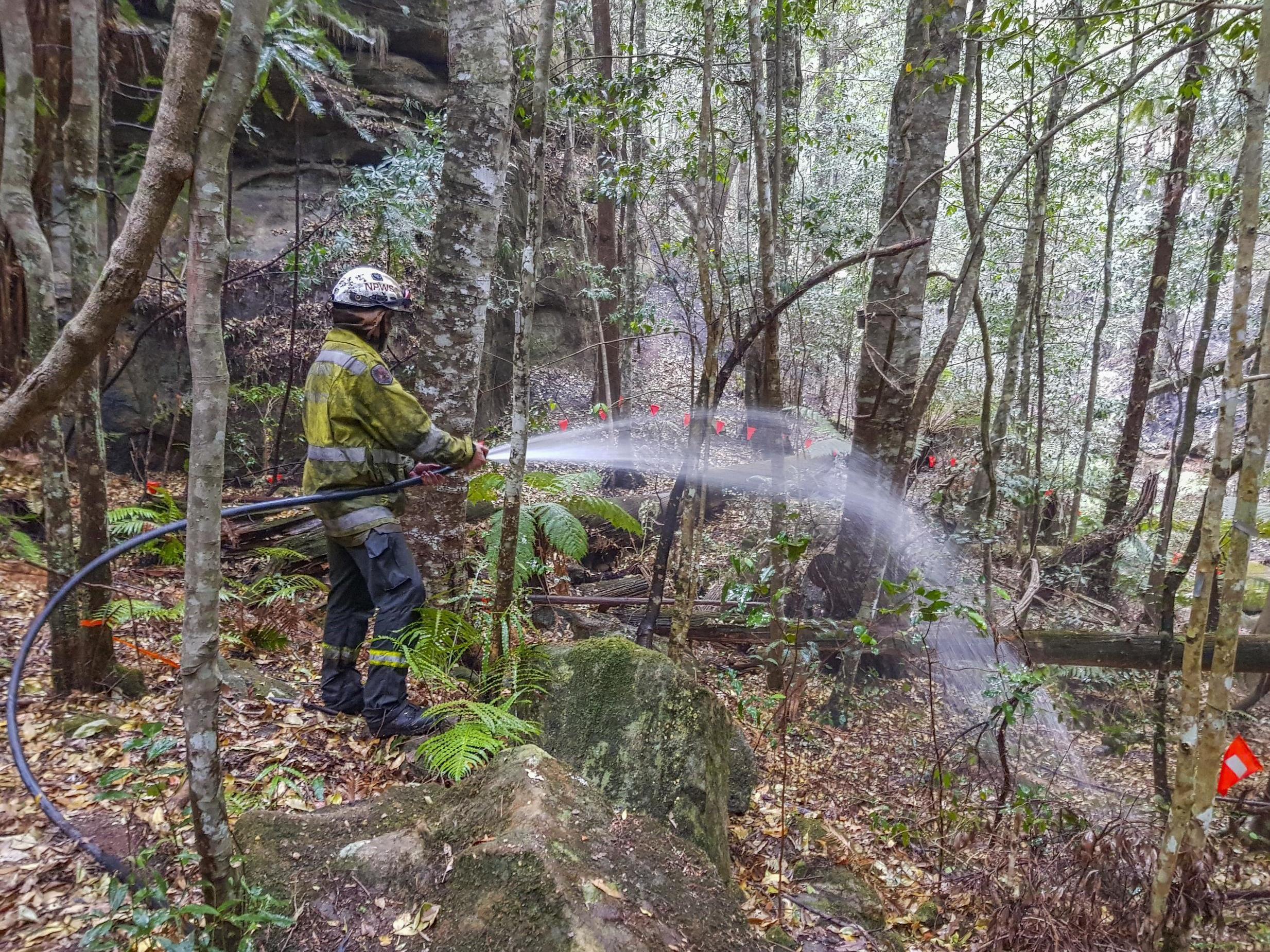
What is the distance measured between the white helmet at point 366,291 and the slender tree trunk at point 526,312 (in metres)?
0.70

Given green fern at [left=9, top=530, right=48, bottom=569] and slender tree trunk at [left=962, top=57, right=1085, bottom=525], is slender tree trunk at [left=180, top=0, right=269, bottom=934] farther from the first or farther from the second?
slender tree trunk at [left=962, top=57, right=1085, bottom=525]

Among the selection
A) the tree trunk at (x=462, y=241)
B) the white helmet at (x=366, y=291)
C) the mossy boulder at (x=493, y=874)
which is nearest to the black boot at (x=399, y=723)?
the mossy boulder at (x=493, y=874)

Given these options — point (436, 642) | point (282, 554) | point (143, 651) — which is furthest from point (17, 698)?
point (282, 554)

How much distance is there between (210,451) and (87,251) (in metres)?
2.23

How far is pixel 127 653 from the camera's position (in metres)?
4.25

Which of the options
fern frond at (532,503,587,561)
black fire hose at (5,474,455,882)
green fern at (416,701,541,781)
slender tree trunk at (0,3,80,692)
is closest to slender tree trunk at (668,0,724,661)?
fern frond at (532,503,587,561)

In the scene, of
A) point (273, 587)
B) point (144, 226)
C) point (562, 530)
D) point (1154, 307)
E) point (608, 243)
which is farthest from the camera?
point (608, 243)

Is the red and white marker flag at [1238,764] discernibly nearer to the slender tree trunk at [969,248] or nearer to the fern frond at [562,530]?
the slender tree trunk at [969,248]

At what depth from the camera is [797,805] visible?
4621mm

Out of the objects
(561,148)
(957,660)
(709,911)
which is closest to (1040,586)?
(957,660)

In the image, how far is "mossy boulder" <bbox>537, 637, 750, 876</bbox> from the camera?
11.4 feet

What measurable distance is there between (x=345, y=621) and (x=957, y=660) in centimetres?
645

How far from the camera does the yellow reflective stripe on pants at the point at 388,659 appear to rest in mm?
3611

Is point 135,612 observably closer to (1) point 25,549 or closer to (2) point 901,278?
(1) point 25,549
